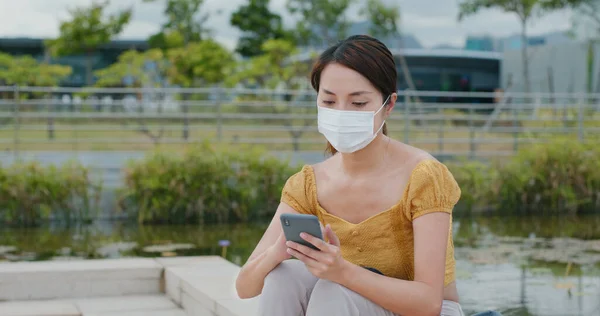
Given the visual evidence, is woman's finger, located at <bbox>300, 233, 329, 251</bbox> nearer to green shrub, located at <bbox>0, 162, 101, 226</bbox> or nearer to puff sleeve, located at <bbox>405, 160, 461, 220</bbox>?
puff sleeve, located at <bbox>405, 160, 461, 220</bbox>

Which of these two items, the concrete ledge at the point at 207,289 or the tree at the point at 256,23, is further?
the tree at the point at 256,23

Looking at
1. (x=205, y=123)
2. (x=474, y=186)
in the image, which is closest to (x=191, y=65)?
(x=205, y=123)

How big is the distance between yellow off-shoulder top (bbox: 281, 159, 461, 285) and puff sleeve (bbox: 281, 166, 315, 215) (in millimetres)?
39

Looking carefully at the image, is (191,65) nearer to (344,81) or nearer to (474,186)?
(474,186)

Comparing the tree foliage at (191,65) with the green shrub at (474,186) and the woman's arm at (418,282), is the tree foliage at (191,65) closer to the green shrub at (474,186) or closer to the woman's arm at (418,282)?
the green shrub at (474,186)

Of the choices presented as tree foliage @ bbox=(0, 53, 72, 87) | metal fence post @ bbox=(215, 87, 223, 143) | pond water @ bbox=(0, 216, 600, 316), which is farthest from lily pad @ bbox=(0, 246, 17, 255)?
tree foliage @ bbox=(0, 53, 72, 87)

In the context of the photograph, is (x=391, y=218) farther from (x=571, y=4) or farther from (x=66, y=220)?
(x=571, y=4)

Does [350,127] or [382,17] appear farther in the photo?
[382,17]

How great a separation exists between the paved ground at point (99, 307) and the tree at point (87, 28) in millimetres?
19573

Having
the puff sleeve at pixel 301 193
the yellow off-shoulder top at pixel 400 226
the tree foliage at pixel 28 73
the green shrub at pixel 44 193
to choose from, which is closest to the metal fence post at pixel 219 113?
the green shrub at pixel 44 193

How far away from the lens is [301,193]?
7.44 feet

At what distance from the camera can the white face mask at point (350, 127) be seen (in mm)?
2111

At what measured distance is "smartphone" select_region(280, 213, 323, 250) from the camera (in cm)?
187

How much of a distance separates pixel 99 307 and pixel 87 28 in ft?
65.0
